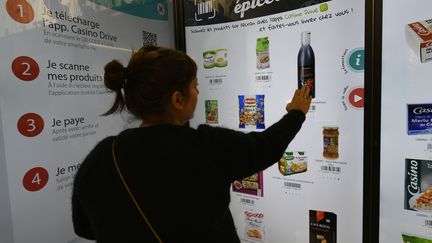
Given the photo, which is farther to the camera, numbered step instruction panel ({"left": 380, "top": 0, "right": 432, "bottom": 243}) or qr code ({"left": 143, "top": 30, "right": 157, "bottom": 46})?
qr code ({"left": 143, "top": 30, "right": 157, "bottom": 46})

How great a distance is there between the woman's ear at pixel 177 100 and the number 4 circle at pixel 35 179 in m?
0.77

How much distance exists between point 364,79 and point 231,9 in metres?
0.74

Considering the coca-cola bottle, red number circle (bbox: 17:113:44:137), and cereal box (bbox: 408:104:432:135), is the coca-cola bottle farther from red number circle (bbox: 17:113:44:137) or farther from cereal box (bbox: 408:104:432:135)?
red number circle (bbox: 17:113:44:137)

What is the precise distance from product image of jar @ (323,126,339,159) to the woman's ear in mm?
837

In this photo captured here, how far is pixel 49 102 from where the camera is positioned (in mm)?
1288

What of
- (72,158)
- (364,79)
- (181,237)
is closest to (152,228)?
(181,237)

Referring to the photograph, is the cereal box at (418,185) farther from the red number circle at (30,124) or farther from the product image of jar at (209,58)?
the red number circle at (30,124)

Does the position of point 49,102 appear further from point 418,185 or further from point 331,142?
point 418,185

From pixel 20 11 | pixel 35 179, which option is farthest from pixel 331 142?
pixel 20 11

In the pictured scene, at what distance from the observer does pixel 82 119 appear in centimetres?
143

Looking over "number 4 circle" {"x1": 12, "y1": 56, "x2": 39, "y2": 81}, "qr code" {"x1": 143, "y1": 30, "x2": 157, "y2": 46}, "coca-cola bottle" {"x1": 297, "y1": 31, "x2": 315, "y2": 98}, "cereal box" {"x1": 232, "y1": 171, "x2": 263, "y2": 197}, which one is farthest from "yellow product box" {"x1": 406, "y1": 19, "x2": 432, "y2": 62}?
"number 4 circle" {"x1": 12, "y1": 56, "x2": 39, "y2": 81}

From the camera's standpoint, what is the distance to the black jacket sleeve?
30.3 inches

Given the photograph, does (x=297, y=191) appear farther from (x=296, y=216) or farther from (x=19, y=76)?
(x=19, y=76)

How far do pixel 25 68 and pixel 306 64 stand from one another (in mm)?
1125
